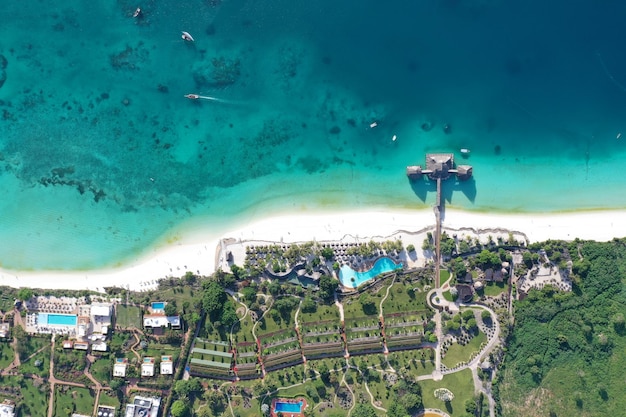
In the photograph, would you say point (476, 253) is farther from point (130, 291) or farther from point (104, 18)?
point (104, 18)

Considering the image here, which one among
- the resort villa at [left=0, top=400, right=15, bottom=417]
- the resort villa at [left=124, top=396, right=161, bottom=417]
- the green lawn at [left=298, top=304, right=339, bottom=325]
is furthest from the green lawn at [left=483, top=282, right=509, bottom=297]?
the resort villa at [left=0, top=400, right=15, bottom=417]

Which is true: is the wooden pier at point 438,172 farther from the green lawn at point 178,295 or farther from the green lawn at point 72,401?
the green lawn at point 72,401

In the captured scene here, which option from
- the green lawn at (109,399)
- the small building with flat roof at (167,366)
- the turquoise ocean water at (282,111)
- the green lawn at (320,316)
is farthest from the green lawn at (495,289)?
the green lawn at (109,399)

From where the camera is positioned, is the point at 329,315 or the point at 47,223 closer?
the point at 329,315

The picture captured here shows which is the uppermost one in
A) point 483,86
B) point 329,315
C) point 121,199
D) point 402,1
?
point 402,1

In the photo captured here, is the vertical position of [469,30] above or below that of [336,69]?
above

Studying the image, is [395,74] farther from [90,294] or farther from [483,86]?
[90,294]

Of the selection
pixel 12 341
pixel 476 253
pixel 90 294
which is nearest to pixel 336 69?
pixel 476 253
